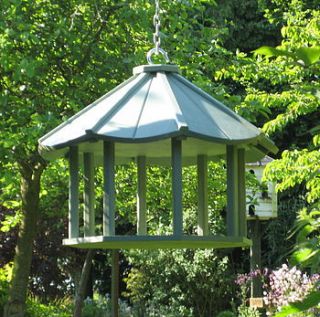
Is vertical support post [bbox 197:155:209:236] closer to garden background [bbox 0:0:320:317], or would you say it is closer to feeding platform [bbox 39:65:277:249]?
feeding platform [bbox 39:65:277:249]

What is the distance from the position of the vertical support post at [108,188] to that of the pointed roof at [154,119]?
0.47 ft

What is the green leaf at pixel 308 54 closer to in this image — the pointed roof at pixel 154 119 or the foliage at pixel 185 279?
the pointed roof at pixel 154 119

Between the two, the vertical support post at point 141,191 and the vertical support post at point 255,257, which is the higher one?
the vertical support post at point 141,191

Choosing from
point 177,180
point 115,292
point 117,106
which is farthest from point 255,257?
point 117,106

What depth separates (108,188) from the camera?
10.7ft

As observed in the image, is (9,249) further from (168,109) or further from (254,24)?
(168,109)

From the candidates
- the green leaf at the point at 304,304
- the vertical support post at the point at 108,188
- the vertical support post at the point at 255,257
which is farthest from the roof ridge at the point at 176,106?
the vertical support post at the point at 255,257

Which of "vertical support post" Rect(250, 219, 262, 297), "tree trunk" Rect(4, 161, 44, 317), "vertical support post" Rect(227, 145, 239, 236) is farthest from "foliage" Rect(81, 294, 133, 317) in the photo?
"vertical support post" Rect(227, 145, 239, 236)

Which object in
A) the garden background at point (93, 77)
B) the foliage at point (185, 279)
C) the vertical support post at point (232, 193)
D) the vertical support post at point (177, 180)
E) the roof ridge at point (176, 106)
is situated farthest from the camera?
the foliage at point (185, 279)

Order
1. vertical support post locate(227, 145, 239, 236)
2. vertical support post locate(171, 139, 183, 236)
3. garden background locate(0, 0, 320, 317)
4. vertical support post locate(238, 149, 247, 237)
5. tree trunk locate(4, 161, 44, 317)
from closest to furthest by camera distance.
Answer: vertical support post locate(171, 139, 183, 236) → vertical support post locate(227, 145, 239, 236) → vertical support post locate(238, 149, 247, 237) → garden background locate(0, 0, 320, 317) → tree trunk locate(4, 161, 44, 317)

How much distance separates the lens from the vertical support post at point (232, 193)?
3414 mm

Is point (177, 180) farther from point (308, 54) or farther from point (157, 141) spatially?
point (308, 54)

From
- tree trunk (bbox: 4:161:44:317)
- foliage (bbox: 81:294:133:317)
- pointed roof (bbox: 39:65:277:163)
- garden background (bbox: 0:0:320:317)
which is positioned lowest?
foliage (bbox: 81:294:133:317)

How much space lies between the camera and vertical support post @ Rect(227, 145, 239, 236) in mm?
3414
